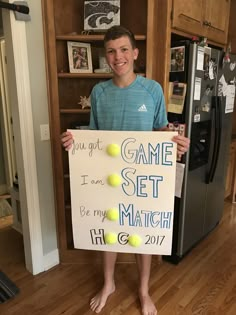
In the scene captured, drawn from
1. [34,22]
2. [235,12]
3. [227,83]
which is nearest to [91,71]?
[34,22]

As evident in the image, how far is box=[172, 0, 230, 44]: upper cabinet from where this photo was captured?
177cm

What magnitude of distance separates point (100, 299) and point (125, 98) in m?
1.24

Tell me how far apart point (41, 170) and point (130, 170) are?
2.53 ft

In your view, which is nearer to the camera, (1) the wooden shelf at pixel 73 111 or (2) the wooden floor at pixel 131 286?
(2) the wooden floor at pixel 131 286

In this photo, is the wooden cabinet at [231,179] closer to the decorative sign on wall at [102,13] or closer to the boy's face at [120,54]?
the decorative sign on wall at [102,13]

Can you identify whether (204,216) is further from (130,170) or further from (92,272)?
(130,170)

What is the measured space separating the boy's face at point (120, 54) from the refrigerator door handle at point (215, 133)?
95cm

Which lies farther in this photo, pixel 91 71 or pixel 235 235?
pixel 235 235

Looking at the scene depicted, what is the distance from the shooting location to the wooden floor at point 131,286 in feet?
5.54

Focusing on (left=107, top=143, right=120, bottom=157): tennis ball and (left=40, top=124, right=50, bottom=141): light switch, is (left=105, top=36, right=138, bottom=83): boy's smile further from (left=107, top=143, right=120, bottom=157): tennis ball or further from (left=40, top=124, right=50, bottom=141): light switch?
(left=40, top=124, right=50, bottom=141): light switch

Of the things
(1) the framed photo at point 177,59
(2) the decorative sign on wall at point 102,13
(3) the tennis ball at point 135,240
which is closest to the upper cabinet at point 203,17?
(1) the framed photo at point 177,59

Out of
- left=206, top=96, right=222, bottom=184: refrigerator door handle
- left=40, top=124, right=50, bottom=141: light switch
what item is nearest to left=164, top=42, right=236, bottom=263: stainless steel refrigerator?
left=206, top=96, right=222, bottom=184: refrigerator door handle

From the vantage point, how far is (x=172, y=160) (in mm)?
1319

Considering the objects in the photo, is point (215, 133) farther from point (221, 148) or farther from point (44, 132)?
point (44, 132)
